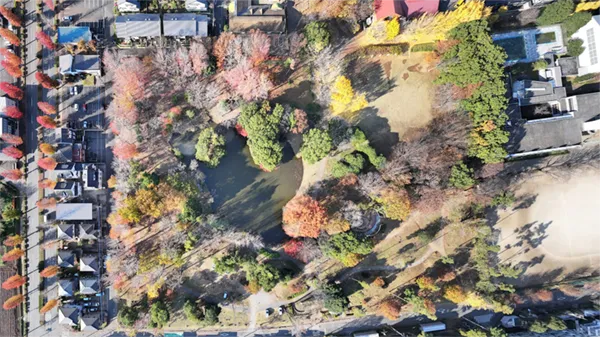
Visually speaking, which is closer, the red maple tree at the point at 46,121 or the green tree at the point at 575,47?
the red maple tree at the point at 46,121

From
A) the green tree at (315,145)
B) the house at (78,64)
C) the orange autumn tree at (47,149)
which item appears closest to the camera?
the green tree at (315,145)

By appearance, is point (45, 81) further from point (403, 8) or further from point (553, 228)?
point (553, 228)

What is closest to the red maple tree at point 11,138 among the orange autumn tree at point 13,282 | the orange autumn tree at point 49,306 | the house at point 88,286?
the orange autumn tree at point 13,282

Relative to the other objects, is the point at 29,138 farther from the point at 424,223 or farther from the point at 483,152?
the point at 483,152

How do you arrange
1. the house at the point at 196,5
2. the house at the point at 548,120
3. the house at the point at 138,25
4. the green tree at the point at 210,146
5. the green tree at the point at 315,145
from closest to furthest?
1. the green tree at the point at 315,145
2. the green tree at the point at 210,146
3. the house at the point at 138,25
4. the house at the point at 196,5
5. the house at the point at 548,120

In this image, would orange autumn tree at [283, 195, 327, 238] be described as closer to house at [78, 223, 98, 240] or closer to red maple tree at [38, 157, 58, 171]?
house at [78, 223, 98, 240]

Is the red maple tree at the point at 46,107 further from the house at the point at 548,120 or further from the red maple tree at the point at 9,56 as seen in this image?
the house at the point at 548,120

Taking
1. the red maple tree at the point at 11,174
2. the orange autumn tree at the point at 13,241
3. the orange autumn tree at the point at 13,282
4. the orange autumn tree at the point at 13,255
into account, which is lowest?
the orange autumn tree at the point at 13,282

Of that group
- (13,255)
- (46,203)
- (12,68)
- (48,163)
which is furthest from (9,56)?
(13,255)
